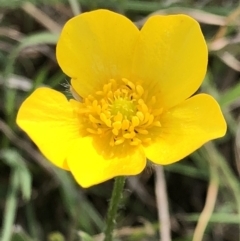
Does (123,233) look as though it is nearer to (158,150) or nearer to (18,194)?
(18,194)

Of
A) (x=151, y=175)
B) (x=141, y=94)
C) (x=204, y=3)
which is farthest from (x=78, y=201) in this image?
(x=204, y=3)

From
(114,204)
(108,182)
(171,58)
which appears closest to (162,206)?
(108,182)

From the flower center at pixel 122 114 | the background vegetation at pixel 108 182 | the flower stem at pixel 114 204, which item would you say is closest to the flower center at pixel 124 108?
the flower center at pixel 122 114

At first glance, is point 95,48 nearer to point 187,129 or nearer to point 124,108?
point 124,108

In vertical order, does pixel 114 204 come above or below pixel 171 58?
below

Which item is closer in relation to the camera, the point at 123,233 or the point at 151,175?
the point at 123,233

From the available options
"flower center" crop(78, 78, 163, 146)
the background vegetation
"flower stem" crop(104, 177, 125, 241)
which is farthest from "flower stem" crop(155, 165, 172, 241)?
"flower center" crop(78, 78, 163, 146)
